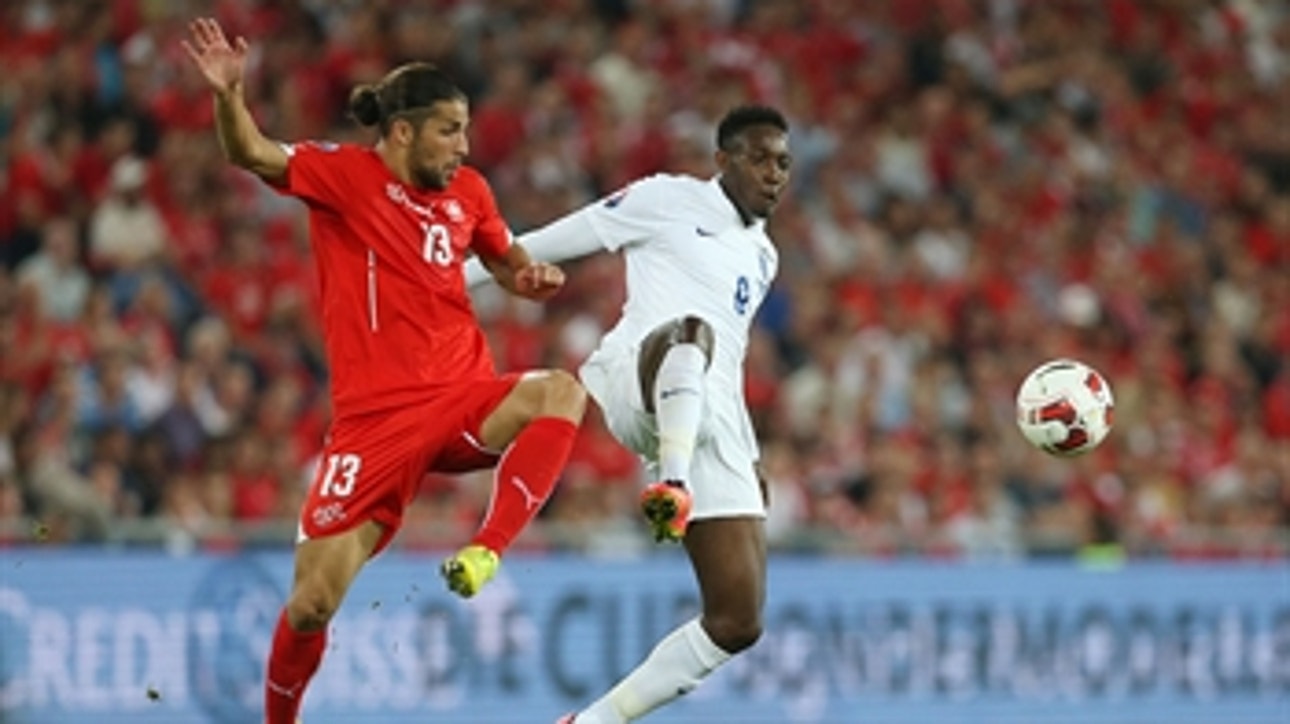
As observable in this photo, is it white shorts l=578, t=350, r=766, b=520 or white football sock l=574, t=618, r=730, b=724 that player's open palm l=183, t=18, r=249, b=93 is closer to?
white shorts l=578, t=350, r=766, b=520

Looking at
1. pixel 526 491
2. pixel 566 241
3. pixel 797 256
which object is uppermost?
pixel 797 256

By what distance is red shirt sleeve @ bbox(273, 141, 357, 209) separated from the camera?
8.85 m

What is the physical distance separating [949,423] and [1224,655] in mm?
2187

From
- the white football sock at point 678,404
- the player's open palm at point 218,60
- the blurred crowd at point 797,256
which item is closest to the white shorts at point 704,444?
the white football sock at point 678,404

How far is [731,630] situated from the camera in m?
9.51

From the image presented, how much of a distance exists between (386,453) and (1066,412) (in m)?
2.95

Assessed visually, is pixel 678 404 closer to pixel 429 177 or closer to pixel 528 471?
pixel 528 471

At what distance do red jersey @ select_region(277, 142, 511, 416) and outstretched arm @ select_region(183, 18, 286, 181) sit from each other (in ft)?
0.95

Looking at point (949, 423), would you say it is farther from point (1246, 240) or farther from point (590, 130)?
point (1246, 240)

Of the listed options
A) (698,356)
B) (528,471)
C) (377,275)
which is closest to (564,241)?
(698,356)

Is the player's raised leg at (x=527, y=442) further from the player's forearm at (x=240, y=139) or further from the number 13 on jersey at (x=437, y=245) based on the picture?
the player's forearm at (x=240, y=139)

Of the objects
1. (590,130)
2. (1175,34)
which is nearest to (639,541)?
(590,130)

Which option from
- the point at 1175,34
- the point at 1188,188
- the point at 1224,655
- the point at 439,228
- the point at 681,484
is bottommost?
the point at 1224,655

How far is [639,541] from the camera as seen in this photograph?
14.6 metres
